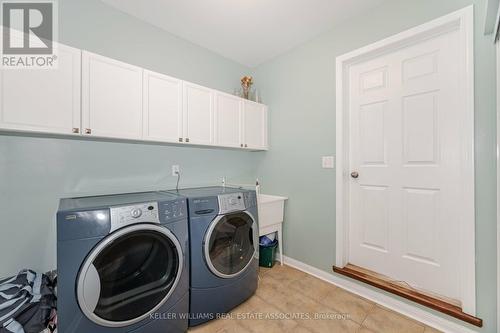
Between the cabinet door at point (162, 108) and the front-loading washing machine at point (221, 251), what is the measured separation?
23.9 inches

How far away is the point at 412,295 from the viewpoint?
61.6 inches

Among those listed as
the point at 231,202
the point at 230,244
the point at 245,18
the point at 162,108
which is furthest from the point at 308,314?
the point at 245,18

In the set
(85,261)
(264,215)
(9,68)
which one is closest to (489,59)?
(264,215)

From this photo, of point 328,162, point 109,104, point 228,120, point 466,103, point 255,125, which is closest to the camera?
point 466,103

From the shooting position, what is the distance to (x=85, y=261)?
1057mm

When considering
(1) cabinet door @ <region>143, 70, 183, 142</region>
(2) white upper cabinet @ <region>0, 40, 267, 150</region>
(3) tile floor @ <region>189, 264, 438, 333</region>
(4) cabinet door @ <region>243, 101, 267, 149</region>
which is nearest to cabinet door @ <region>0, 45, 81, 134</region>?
(2) white upper cabinet @ <region>0, 40, 267, 150</region>

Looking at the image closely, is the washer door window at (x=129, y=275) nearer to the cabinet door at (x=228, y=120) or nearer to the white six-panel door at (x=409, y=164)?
the cabinet door at (x=228, y=120)

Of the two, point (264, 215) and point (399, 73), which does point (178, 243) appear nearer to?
point (264, 215)

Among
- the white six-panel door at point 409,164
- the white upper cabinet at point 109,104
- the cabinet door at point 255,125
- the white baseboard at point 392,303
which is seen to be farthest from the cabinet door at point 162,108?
the white baseboard at point 392,303

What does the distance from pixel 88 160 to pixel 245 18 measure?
6.08ft

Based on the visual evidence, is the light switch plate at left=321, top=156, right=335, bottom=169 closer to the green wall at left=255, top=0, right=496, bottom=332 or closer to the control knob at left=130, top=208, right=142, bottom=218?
the green wall at left=255, top=0, right=496, bottom=332

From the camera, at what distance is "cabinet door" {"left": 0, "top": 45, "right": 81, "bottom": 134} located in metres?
1.19
